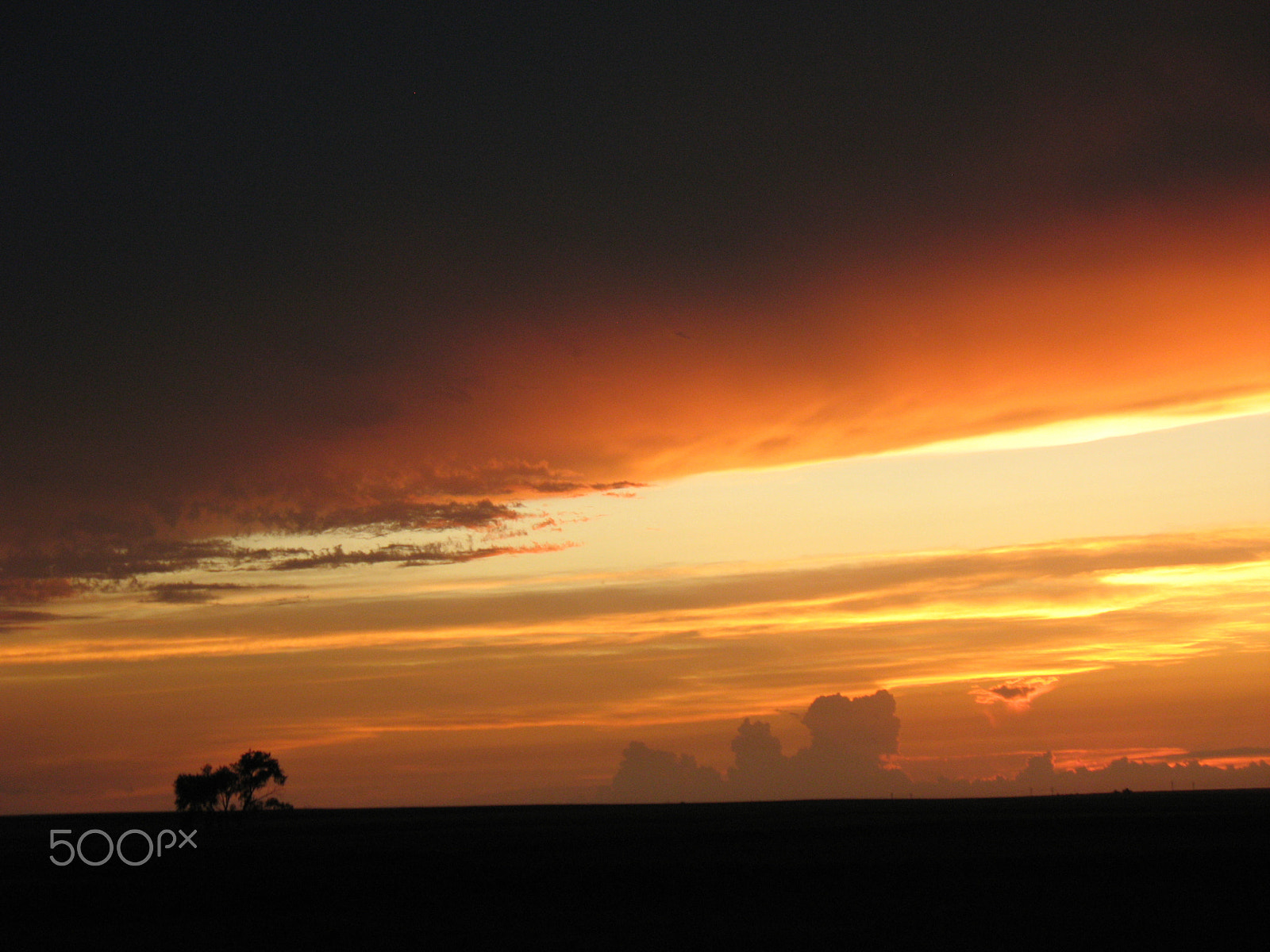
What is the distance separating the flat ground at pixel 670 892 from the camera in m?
48.1

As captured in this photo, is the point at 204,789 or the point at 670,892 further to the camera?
the point at 204,789

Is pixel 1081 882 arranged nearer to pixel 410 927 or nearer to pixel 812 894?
pixel 812 894

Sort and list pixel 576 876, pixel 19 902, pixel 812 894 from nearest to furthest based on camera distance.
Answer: pixel 812 894
pixel 19 902
pixel 576 876

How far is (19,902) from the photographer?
65.9 metres

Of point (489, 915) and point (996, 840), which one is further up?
Result: point (489, 915)

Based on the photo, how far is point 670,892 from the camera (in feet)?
208

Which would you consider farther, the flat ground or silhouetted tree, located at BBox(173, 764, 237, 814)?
silhouetted tree, located at BBox(173, 764, 237, 814)

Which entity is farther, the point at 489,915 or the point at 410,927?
the point at 489,915

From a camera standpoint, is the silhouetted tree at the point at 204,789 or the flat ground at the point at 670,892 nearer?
the flat ground at the point at 670,892

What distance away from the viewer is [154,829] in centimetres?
16038

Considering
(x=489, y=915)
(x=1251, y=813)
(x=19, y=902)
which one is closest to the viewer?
(x=489, y=915)

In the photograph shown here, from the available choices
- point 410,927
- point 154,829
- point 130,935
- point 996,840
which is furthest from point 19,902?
point 154,829

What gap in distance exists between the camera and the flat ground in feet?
158

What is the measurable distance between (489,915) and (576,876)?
69.0 feet
